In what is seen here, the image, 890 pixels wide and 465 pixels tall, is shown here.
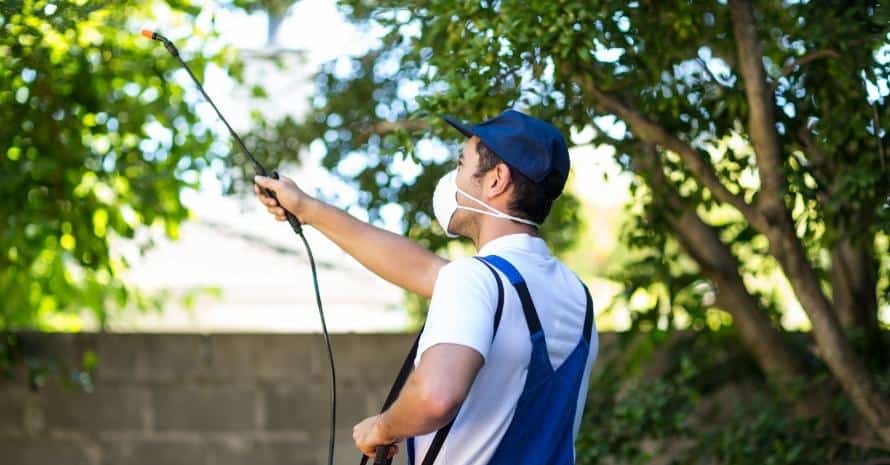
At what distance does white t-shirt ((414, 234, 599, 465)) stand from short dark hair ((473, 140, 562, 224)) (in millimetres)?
53

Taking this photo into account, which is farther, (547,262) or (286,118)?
(286,118)

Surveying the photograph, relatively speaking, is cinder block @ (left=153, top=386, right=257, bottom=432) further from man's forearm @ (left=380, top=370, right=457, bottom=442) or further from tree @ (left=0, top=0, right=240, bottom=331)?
man's forearm @ (left=380, top=370, right=457, bottom=442)

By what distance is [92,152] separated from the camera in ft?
16.9

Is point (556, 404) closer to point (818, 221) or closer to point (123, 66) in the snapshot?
point (818, 221)

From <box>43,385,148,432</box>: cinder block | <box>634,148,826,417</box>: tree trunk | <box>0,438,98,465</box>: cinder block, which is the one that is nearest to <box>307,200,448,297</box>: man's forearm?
<box>634,148,826,417</box>: tree trunk

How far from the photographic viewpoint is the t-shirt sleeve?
2.30 m

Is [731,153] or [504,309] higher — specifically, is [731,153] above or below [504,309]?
above

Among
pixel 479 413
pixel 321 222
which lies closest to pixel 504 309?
pixel 479 413

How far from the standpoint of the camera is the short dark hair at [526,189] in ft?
8.49

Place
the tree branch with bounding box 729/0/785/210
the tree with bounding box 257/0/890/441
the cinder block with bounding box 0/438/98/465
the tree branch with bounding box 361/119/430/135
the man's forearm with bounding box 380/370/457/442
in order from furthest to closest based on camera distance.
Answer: the cinder block with bounding box 0/438/98/465 → the tree branch with bounding box 361/119/430/135 → the tree branch with bounding box 729/0/785/210 → the tree with bounding box 257/0/890/441 → the man's forearm with bounding box 380/370/457/442

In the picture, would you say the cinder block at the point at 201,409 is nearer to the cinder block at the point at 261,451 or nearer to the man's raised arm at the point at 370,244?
the cinder block at the point at 261,451

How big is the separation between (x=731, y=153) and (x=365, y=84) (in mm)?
1639

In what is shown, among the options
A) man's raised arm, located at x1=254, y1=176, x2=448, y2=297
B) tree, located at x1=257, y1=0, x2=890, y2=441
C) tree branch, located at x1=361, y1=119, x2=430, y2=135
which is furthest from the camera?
tree branch, located at x1=361, y1=119, x2=430, y2=135

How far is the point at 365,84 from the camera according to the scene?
5.17 meters
